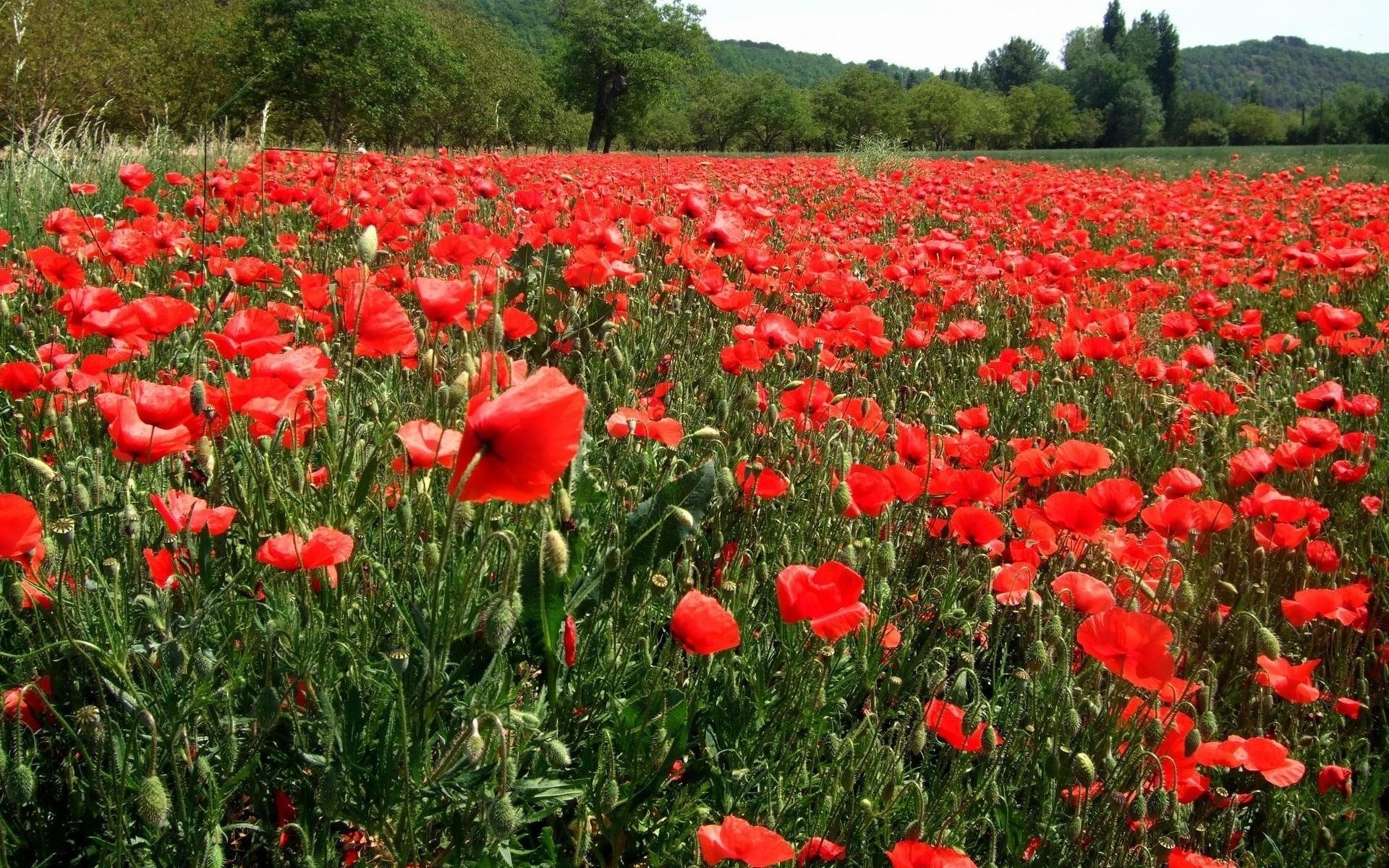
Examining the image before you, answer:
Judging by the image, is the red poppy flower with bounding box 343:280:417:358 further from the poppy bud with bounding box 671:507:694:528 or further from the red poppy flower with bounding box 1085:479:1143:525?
the red poppy flower with bounding box 1085:479:1143:525

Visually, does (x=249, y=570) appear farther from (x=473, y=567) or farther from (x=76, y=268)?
(x=76, y=268)

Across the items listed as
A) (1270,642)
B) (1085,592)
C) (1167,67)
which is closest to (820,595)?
(1085,592)

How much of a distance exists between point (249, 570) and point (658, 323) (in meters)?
2.46

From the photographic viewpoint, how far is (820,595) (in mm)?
1442

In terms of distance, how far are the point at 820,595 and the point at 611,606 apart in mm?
405

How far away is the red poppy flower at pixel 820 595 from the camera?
4.68 feet

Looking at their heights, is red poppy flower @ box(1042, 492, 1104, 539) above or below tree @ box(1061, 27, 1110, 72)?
below

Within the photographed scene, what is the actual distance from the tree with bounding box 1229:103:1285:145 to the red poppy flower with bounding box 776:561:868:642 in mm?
96134

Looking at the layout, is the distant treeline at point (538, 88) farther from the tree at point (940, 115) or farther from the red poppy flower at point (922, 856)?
the red poppy flower at point (922, 856)

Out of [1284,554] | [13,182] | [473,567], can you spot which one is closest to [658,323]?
[1284,554]

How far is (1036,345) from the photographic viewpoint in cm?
478

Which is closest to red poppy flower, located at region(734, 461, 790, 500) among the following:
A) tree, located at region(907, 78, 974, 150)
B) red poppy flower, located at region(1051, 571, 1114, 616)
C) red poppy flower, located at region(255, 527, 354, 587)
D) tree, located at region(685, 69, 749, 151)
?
red poppy flower, located at region(1051, 571, 1114, 616)

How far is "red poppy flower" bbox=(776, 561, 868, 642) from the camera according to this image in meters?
1.43

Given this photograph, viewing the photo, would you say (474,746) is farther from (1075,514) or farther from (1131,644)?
(1075,514)
